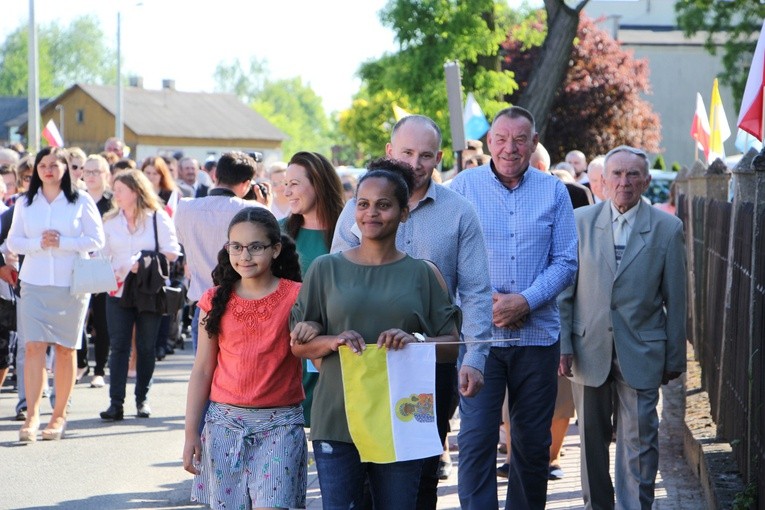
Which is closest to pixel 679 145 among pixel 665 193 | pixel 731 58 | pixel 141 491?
pixel 731 58

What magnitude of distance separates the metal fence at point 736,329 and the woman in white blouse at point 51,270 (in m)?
4.68

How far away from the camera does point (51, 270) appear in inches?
412

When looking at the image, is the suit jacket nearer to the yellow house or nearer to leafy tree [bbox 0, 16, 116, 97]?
the yellow house

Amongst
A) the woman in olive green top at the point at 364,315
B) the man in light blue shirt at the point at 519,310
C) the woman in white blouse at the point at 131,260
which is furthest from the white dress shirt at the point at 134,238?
the woman in olive green top at the point at 364,315

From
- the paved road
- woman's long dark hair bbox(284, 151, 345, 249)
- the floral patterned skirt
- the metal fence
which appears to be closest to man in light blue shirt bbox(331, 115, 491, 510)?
the floral patterned skirt

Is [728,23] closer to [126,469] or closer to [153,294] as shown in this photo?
[153,294]

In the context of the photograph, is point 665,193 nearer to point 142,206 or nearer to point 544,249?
point 142,206

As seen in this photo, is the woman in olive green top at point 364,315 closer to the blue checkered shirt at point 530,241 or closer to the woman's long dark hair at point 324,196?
the blue checkered shirt at point 530,241

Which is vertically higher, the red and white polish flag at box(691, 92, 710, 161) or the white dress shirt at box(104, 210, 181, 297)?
the red and white polish flag at box(691, 92, 710, 161)

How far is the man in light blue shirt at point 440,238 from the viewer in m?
5.91

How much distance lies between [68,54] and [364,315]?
14530 centimetres

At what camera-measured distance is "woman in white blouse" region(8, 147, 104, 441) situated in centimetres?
1034

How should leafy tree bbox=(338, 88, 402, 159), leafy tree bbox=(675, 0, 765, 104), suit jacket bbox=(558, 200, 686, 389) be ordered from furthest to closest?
leafy tree bbox=(338, 88, 402, 159)
leafy tree bbox=(675, 0, 765, 104)
suit jacket bbox=(558, 200, 686, 389)

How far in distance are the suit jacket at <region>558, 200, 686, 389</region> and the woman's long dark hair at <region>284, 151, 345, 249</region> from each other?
4.57 ft
